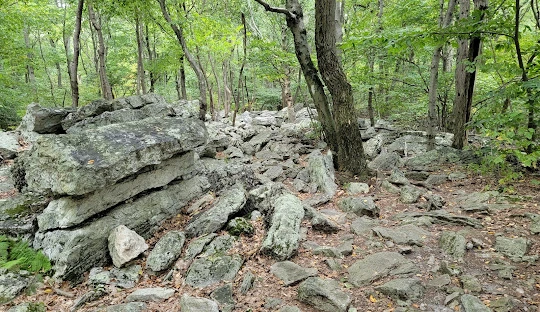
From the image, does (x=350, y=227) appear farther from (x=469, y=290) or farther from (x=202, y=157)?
(x=202, y=157)

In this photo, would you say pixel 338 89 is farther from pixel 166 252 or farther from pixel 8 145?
pixel 8 145

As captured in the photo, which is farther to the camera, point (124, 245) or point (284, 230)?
point (284, 230)

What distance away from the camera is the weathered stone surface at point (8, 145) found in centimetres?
987

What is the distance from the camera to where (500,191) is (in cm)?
611

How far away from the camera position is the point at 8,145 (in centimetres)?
1022

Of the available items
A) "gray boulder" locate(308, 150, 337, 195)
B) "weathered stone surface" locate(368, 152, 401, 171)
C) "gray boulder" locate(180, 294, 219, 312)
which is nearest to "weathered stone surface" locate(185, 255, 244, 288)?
"gray boulder" locate(180, 294, 219, 312)

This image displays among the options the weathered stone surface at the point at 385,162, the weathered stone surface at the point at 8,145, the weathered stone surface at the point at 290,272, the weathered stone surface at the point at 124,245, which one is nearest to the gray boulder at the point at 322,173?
the weathered stone surface at the point at 385,162

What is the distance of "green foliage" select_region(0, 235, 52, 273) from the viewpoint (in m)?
4.38

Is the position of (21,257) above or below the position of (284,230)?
below

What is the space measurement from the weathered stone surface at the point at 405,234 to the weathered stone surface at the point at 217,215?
97.6 inches

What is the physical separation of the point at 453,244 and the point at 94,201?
211 inches

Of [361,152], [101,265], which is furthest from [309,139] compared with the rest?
[101,265]

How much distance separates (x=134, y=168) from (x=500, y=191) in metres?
6.86

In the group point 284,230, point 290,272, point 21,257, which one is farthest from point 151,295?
point 21,257
